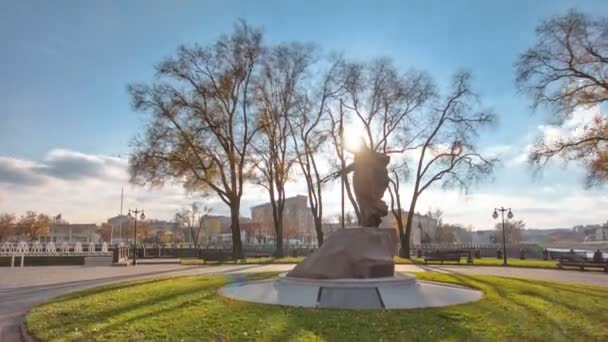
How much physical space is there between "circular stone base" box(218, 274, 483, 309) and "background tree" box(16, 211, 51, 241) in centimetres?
7854

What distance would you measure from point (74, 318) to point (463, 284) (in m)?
11.5

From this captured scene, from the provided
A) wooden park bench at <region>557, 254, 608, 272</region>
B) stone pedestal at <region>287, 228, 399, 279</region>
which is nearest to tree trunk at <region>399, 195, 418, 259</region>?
wooden park bench at <region>557, 254, 608, 272</region>

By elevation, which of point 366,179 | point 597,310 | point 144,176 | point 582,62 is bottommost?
point 597,310

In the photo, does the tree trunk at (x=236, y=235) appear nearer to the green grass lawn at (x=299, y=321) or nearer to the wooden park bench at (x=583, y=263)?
the wooden park bench at (x=583, y=263)

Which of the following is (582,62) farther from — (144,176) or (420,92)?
(144,176)

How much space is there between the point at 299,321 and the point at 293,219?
97.1m

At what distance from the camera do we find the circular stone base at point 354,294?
10633 millimetres

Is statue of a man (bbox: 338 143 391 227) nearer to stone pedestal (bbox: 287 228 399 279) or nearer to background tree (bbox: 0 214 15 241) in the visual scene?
stone pedestal (bbox: 287 228 399 279)

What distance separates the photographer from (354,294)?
11.0 metres

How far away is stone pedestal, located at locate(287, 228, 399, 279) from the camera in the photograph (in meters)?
12.3

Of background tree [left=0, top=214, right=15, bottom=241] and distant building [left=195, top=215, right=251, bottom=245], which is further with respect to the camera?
distant building [left=195, top=215, right=251, bottom=245]

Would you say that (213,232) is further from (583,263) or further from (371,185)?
(371,185)

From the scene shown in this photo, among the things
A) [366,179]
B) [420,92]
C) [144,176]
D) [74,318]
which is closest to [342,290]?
[366,179]

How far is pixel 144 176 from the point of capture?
32.1 meters
